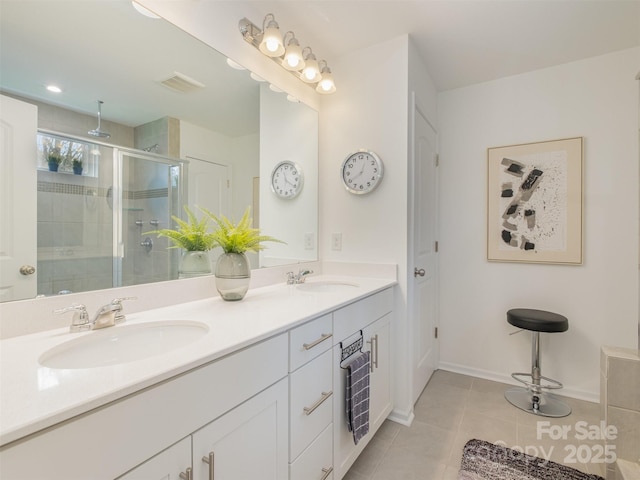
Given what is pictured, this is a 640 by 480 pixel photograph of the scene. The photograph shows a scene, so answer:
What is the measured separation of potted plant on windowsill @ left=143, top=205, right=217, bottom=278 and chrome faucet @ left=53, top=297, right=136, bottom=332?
38 centimetres

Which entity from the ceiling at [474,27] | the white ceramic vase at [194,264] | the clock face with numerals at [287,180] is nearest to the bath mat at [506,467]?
the white ceramic vase at [194,264]

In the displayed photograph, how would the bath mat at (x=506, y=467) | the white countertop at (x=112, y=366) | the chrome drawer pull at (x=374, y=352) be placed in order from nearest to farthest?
the white countertop at (x=112, y=366), the bath mat at (x=506, y=467), the chrome drawer pull at (x=374, y=352)

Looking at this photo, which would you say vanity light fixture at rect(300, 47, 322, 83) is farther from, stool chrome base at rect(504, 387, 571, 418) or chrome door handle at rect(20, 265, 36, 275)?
stool chrome base at rect(504, 387, 571, 418)

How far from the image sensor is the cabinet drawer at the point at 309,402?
105 centimetres

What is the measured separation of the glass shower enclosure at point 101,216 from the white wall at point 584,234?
2.29 metres

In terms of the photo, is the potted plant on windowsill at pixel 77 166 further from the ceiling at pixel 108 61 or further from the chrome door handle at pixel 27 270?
the chrome door handle at pixel 27 270

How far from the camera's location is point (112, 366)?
2.24 feet

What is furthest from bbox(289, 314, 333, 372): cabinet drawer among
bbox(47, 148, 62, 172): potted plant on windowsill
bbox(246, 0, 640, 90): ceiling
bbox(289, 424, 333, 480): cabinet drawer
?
bbox(246, 0, 640, 90): ceiling

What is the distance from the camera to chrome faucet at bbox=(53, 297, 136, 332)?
3.04 feet

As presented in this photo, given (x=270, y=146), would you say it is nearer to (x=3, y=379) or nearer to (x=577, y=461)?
(x=3, y=379)

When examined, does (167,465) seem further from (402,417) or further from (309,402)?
(402,417)

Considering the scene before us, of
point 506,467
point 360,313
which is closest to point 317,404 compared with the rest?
point 360,313

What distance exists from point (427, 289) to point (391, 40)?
178 centimetres

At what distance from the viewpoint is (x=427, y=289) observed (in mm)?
2396
